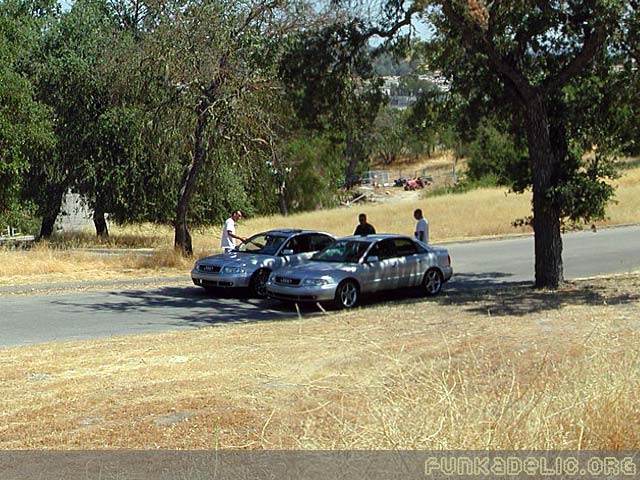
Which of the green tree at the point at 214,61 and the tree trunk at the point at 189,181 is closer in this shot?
the green tree at the point at 214,61

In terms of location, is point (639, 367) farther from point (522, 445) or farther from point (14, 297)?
point (14, 297)

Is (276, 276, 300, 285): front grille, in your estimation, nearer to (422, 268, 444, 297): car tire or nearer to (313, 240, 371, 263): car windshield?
(313, 240, 371, 263): car windshield

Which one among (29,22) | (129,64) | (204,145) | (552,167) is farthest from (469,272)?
(29,22)

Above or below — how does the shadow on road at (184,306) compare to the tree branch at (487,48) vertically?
below

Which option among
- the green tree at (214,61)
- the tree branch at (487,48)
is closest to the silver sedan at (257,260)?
the green tree at (214,61)

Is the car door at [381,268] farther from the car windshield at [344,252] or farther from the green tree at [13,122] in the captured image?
the green tree at [13,122]

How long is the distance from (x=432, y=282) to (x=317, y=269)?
9.59 ft

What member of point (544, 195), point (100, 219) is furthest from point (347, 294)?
point (100, 219)

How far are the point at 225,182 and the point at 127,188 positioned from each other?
12.7 ft

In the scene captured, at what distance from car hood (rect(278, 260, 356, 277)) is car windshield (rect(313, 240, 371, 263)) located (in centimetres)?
28

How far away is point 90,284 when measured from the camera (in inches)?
844

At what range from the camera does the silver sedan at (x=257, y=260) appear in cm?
1922

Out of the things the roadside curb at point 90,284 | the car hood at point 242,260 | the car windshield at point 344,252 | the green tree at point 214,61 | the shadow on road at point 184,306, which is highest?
the green tree at point 214,61

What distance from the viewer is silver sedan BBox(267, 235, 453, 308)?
17.2m
